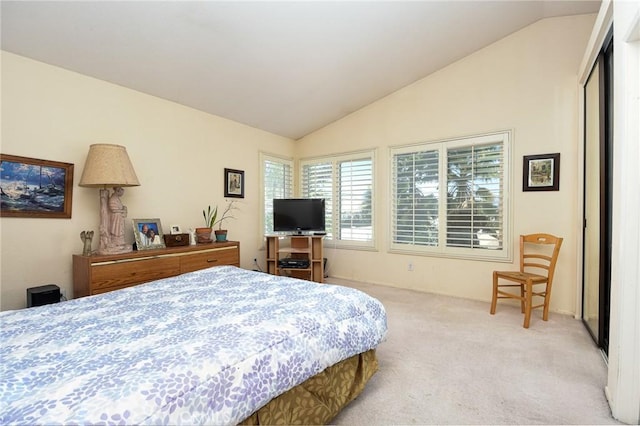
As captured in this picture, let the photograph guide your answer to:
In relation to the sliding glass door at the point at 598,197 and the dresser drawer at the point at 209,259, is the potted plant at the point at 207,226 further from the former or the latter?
the sliding glass door at the point at 598,197

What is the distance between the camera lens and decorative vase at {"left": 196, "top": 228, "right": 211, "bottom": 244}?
3596 mm

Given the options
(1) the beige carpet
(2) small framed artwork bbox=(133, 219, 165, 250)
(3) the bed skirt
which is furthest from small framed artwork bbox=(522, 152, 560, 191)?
(2) small framed artwork bbox=(133, 219, 165, 250)

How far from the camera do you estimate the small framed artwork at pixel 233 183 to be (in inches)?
164

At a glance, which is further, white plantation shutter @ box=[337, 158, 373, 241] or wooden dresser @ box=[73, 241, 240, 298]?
white plantation shutter @ box=[337, 158, 373, 241]

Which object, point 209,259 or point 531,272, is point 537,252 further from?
point 209,259

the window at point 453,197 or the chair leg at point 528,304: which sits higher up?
the window at point 453,197

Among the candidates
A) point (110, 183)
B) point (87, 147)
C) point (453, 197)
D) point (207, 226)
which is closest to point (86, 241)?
point (110, 183)

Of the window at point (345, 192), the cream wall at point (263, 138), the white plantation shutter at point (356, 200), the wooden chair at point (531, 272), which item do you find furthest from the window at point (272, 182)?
the wooden chair at point (531, 272)

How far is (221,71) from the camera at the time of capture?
10.6ft

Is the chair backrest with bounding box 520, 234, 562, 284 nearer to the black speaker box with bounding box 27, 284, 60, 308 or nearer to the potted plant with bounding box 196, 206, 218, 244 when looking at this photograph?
the potted plant with bounding box 196, 206, 218, 244

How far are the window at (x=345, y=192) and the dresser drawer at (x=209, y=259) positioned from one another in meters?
1.82

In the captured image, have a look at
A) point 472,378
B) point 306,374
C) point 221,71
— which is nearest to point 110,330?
point 306,374

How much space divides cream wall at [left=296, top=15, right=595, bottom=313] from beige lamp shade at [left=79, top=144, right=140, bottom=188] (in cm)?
314

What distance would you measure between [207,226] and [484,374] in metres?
3.30
